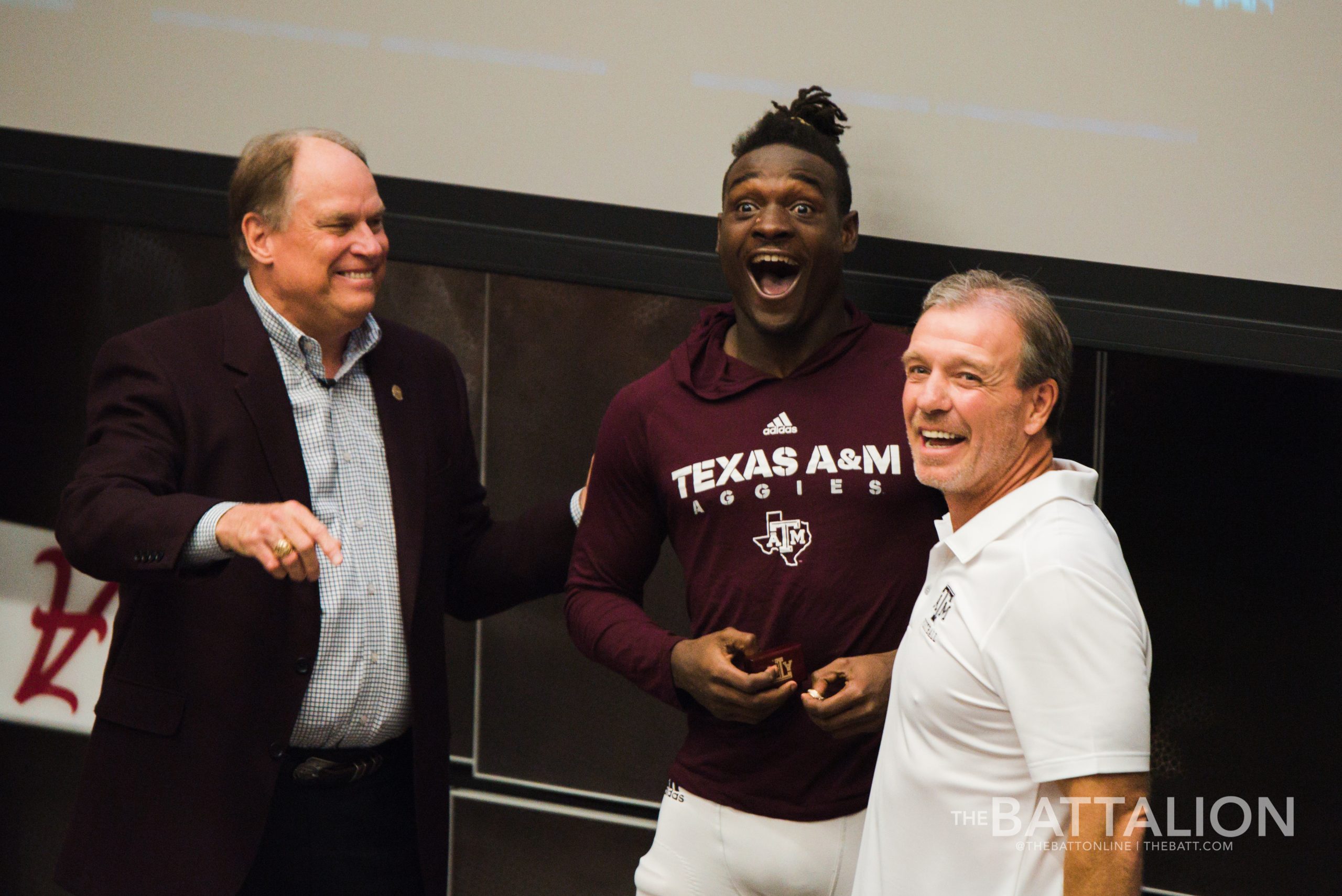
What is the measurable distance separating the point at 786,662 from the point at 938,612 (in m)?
0.28

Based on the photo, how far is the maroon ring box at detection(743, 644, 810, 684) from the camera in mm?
1863

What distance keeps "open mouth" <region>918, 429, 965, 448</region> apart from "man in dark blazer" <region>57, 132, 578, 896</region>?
3.00 feet

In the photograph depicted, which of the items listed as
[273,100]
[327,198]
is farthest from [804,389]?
[273,100]

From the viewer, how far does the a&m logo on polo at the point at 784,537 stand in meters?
1.97

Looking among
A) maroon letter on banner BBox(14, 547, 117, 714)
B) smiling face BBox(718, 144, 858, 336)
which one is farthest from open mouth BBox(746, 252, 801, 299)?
maroon letter on banner BBox(14, 547, 117, 714)

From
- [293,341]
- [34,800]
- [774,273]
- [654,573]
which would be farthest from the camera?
[34,800]

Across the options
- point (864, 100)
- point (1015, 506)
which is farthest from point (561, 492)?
point (1015, 506)

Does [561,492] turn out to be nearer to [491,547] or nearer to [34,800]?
[491,547]

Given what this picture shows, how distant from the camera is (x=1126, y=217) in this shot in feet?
7.49

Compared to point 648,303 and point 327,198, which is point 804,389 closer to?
point 327,198

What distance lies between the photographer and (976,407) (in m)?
1.66

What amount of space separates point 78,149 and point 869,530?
1.92 metres

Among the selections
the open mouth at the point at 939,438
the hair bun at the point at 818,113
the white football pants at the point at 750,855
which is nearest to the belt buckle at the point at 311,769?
the white football pants at the point at 750,855

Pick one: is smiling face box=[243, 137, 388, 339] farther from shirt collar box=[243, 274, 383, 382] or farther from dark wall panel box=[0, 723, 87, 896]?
dark wall panel box=[0, 723, 87, 896]
